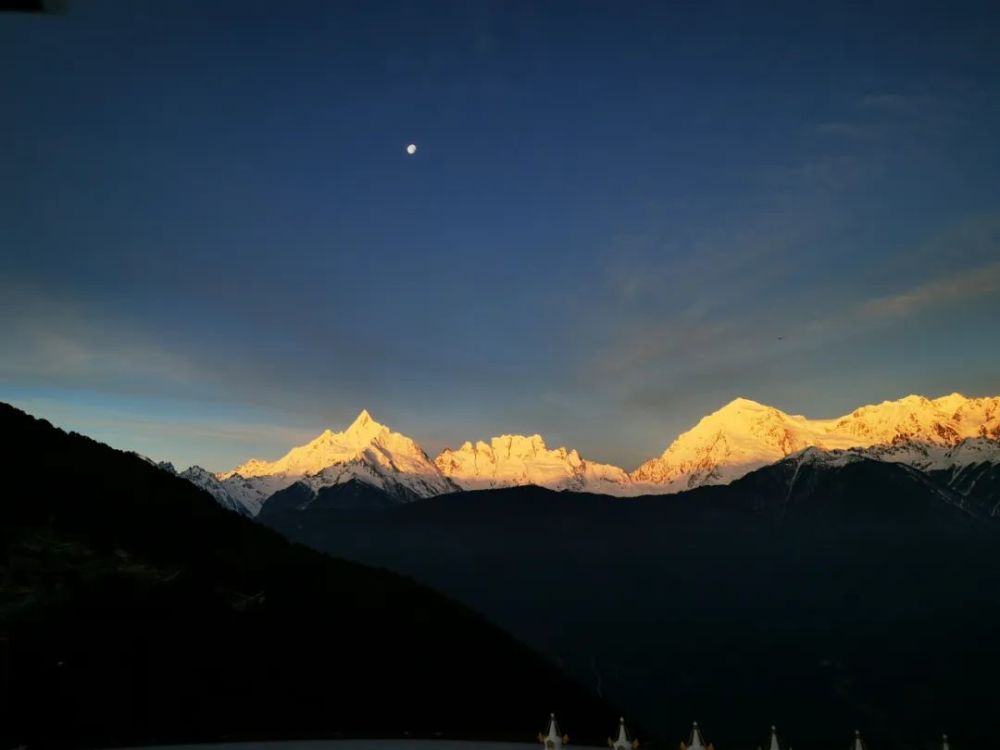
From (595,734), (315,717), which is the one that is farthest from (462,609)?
(315,717)

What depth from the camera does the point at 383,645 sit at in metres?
128

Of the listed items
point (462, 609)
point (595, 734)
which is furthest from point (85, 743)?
point (462, 609)

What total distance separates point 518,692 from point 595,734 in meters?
16.6

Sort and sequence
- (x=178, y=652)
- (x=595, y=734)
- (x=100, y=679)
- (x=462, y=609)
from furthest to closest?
(x=462, y=609), (x=595, y=734), (x=178, y=652), (x=100, y=679)

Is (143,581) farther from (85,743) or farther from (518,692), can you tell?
(518,692)

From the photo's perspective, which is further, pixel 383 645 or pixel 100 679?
pixel 383 645

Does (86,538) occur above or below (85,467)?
below

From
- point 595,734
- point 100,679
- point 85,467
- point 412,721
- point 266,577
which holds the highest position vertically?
point 85,467

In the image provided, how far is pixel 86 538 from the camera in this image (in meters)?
101

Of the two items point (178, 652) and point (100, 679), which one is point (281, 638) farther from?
point (100, 679)

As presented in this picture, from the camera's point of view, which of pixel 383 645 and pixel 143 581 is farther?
pixel 383 645

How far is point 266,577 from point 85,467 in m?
33.1

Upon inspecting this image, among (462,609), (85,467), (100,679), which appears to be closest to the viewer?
(100,679)

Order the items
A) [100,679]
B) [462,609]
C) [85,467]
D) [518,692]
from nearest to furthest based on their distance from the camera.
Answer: [100,679]
[85,467]
[518,692]
[462,609]
